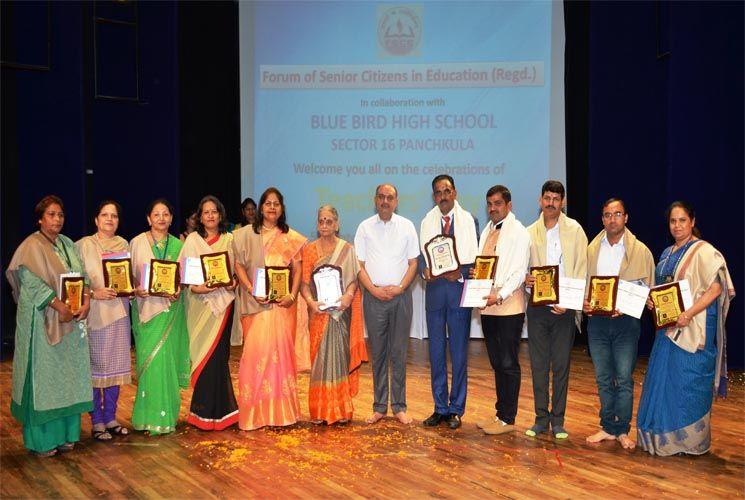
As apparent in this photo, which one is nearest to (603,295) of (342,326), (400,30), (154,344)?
(342,326)

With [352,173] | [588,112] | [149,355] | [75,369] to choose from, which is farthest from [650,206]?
[75,369]

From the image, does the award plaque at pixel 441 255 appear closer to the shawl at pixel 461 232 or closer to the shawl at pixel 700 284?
the shawl at pixel 461 232

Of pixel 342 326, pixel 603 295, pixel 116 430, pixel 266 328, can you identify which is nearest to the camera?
pixel 603 295

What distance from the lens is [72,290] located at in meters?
4.34

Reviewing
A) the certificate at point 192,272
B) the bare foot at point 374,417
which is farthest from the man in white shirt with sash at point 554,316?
the certificate at point 192,272

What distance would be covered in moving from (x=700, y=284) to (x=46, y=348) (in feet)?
12.3

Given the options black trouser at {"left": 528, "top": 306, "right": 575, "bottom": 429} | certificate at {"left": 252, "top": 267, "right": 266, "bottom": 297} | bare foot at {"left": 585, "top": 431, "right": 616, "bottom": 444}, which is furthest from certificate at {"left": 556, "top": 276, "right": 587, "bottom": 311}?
certificate at {"left": 252, "top": 267, "right": 266, "bottom": 297}

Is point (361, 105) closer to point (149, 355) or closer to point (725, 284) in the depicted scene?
point (149, 355)

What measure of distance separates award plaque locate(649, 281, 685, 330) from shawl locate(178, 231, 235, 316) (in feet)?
8.60

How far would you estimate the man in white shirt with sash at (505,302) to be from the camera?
15.2 ft

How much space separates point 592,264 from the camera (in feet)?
14.8

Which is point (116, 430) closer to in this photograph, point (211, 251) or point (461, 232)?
point (211, 251)

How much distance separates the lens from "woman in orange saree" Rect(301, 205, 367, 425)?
4.91m

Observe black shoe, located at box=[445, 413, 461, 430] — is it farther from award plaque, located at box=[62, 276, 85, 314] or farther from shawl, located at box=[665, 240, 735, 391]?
award plaque, located at box=[62, 276, 85, 314]
